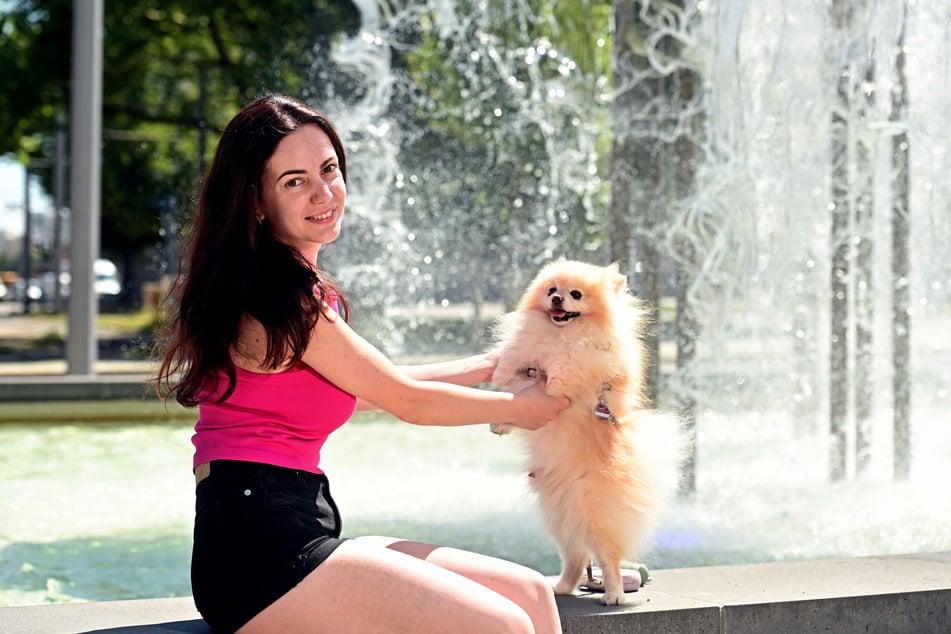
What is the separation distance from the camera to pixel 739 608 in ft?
11.5

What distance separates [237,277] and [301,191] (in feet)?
1.03

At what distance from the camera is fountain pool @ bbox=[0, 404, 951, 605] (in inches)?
220

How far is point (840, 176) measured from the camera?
7.72 meters

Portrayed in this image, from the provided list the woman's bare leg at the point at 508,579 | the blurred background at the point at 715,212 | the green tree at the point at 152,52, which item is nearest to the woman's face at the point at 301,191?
the woman's bare leg at the point at 508,579

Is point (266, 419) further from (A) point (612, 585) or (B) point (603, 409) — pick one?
(A) point (612, 585)

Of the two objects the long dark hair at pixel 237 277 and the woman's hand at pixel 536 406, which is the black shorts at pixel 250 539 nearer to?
the long dark hair at pixel 237 277

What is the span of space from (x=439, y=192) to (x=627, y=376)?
23.0ft

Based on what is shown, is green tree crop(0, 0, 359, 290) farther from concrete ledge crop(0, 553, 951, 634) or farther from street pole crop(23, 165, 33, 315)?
concrete ledge crop(0, 553, 951, 634)

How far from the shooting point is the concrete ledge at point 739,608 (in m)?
3.32

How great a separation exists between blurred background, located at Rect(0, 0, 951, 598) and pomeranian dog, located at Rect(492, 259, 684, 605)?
2.22m

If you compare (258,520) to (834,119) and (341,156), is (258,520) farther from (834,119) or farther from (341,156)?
(834,119)

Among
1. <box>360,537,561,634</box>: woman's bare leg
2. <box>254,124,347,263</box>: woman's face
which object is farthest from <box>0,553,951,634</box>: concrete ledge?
<box>254,124,347,263</box>: woman's face

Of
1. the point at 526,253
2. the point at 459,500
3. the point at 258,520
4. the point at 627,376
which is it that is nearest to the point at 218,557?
the point at 258,520

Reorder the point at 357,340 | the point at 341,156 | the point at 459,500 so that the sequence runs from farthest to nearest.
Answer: the point at 459,500
the point at 341,156
the point at 357,340
